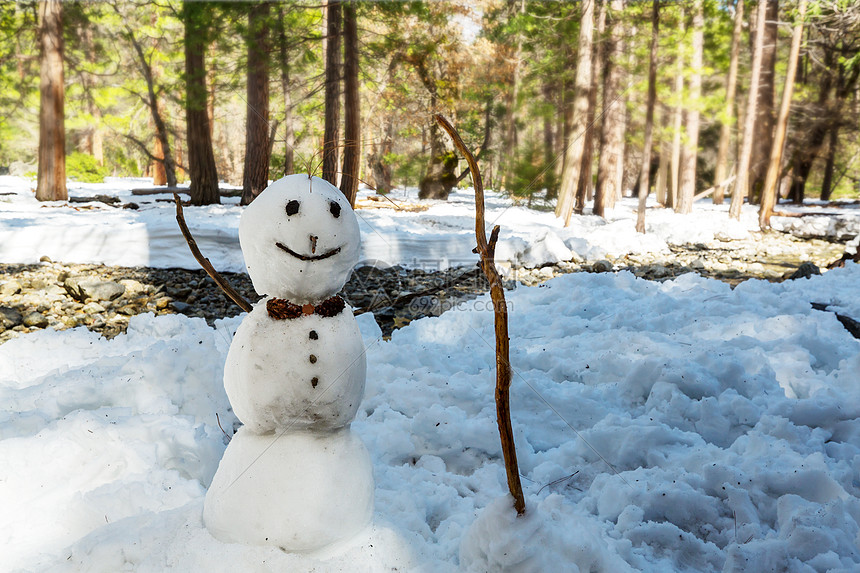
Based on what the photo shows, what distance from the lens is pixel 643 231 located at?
11664 millimetres

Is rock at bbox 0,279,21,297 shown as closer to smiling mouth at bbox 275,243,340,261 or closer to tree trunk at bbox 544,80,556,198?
smiling mouth at bbox 275,243,340,261

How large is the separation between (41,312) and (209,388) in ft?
12.2

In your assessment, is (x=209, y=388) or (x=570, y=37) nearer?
(x=209, y=388)

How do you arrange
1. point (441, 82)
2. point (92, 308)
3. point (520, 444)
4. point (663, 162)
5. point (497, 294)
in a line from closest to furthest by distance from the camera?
point (497, 294)
point (520, 444)
point (92, 308)
point (441, 82)
point (663, 162)

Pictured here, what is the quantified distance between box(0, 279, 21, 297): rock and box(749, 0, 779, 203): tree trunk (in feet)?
68.3

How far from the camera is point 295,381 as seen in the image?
148 centimetres

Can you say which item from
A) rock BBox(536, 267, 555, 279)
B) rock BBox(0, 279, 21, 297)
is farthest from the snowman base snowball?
rock BBox(536, 267, 555, 279)

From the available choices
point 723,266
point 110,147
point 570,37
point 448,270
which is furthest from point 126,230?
point 110,147

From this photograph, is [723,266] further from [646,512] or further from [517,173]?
[646,512]

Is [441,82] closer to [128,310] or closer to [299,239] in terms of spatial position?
[128,310]

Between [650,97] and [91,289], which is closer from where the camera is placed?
[91,289]

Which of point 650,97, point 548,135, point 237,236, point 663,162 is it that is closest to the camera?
point 237,236

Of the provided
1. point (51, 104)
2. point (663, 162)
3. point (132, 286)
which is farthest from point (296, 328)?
point (663, 162)

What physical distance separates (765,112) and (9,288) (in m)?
22.7
